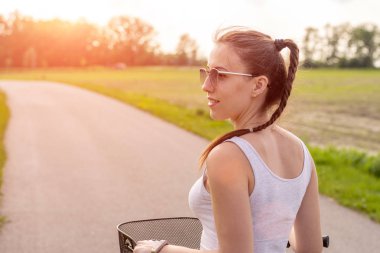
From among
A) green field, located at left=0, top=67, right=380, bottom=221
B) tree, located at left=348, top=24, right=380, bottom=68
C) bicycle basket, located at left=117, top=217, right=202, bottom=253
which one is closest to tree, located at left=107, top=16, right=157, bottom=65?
tree, located at left=348, top=24, right=380, bottom=68

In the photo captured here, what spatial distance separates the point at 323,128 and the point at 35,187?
11.3m

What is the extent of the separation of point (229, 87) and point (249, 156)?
257 mm

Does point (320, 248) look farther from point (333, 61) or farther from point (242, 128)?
point (333, 61)

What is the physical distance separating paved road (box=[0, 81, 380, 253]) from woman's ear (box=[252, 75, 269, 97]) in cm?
344

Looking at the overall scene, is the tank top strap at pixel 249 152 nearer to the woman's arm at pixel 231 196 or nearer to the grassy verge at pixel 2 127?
the woman's arm at pixel 231 196

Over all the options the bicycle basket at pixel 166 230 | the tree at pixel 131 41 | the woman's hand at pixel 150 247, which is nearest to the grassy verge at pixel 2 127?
the bicycle basket at pixel 166 230

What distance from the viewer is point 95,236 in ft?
17.6

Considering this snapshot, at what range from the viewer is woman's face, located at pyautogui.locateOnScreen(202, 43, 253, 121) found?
6.12 feet

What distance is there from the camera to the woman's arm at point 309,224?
2113 millimetres

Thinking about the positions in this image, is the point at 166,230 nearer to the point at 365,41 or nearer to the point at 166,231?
the point at 166,231

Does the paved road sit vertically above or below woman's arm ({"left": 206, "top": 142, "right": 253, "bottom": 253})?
below

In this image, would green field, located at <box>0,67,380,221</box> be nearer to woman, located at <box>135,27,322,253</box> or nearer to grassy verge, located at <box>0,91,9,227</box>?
woman, located at <box>135,27,322,253</box>

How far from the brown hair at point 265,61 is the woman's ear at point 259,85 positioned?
0.01 m

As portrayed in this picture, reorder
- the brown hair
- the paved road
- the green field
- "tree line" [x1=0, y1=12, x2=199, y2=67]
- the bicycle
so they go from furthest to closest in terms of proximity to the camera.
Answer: "tree line" [x1=0, y1=12, x2=199, y2=67], the green field, the paved road, the bicycle, the brown hair
